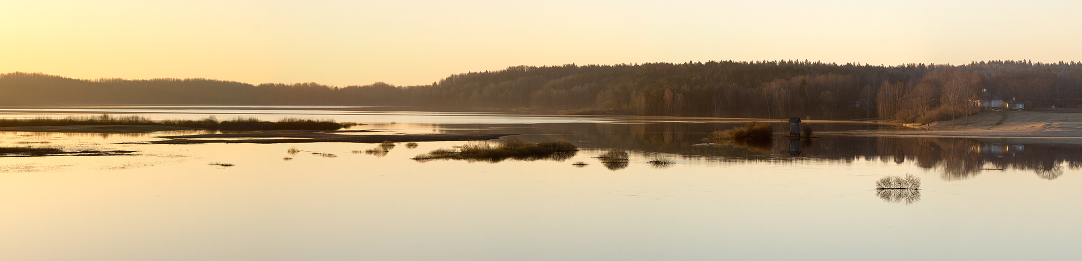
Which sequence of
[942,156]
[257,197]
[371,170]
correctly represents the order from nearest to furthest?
[257,197] < [371,170] < [942,156]

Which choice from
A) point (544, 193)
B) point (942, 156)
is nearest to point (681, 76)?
point (942, 156)

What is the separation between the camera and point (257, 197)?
20.8 meters

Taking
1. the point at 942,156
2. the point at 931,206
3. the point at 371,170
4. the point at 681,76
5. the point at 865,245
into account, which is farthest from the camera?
the point at 681,76

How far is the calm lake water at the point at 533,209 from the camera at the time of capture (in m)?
13.9

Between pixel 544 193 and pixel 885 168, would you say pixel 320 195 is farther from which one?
pixel 885 168

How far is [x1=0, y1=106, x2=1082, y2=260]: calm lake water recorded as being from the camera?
45.8ft

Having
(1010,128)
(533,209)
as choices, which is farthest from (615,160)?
(1010,128)

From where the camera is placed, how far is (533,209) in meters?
18.4

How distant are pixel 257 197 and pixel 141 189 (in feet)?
12.9

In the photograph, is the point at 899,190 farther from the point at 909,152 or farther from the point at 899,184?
the point at 909,152

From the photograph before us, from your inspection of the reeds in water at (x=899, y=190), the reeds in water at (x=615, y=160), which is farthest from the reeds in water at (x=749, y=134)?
the reeds in water at (x=899, y=190)

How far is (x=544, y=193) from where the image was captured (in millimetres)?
21281

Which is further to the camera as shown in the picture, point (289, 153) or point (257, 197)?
point (289, 153)

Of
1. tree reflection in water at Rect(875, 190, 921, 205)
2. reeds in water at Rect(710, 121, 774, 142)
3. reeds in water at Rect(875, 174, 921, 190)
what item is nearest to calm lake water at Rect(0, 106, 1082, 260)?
tree reflection in water at Rect(875, 190, 921, 205)
